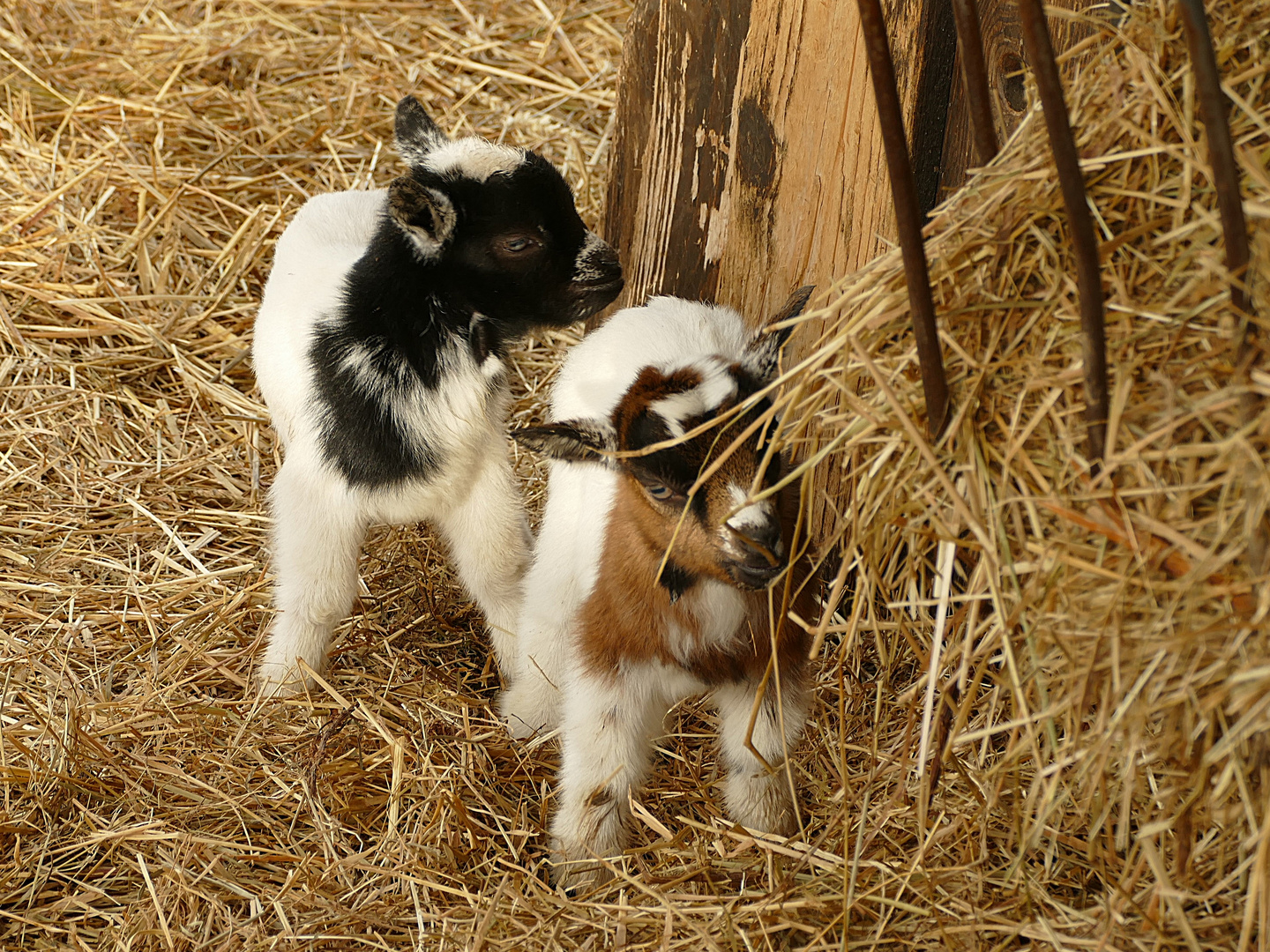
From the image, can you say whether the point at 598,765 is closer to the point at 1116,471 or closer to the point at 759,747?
the point at 759,747

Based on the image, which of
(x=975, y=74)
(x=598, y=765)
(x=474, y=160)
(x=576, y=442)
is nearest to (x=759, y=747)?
(x=598, y=765)

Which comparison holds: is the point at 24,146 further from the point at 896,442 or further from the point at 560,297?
the point at 896,442

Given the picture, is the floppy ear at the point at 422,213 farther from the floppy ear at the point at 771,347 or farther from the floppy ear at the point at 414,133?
the floppy ear at the point at 771,347

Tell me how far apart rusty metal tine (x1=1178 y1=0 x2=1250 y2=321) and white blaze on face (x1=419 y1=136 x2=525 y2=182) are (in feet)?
6.86

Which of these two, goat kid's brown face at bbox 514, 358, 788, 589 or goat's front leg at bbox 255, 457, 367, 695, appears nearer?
goat kid's brown face at bbox 514, 358, 788, 589

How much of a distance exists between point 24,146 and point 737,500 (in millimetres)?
4304

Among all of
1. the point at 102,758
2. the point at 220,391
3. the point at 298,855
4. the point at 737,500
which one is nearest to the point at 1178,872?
the point at 737,500

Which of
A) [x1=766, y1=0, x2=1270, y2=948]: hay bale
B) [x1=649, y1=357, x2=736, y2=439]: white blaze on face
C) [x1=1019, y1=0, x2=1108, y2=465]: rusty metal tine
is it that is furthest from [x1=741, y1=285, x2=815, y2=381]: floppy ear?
[x1=1019, y1=0, x2=1108, y2=465]: rusty metal tine

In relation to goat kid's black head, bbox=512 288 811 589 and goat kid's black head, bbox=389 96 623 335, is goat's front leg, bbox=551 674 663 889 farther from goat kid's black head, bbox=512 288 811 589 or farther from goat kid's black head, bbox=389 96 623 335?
goat kid's black head, bbox=389 96 623 335

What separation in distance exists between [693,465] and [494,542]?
3.55 feet

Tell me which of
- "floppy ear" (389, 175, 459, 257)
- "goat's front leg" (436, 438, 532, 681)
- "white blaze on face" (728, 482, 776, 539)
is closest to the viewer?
"white blaze on face" (728, 482, 776, 539)

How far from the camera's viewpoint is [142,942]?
2891 millimetres

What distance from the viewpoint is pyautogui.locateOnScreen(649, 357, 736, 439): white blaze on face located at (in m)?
2.82

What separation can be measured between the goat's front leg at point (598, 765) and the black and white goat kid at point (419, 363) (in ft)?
2.56
